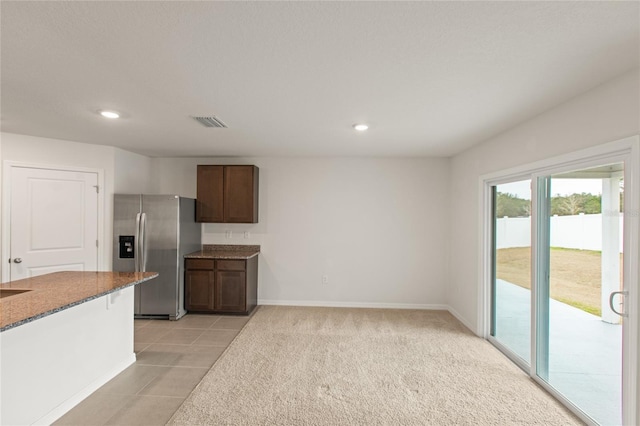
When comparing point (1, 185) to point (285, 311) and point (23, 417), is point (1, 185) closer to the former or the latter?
point (23, 417)

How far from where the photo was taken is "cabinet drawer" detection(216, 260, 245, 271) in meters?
4.67

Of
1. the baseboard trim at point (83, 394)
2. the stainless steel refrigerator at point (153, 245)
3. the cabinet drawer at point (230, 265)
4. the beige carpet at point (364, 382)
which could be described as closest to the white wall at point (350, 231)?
the cabinet drawer at point (230, 265)

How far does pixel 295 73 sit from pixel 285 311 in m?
3.84

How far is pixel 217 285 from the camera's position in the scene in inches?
185

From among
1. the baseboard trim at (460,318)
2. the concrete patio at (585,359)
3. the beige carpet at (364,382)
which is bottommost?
the beige carpet at (364,382)

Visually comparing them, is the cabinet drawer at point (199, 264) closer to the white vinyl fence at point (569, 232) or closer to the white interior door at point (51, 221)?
the white interior door at point (51, 221)

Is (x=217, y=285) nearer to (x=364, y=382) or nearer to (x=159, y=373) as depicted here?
(x=159, y=373)

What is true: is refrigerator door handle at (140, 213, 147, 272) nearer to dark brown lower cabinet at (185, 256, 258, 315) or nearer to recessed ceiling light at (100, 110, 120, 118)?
dark brown lower cabinet at (185, 256, 258, 315)

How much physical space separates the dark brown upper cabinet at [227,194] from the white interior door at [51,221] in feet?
4.81

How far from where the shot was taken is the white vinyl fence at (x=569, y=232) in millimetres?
2357

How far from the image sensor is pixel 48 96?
2.54 m

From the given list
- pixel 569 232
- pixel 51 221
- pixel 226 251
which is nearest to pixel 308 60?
pixel 569 232

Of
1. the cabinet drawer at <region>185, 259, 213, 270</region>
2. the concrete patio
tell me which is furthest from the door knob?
the cabinet drawer at <region>185, 259, 213, 270</region>

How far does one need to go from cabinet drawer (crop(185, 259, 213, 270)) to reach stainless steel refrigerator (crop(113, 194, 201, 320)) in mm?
181
